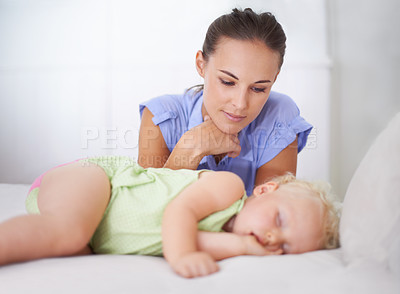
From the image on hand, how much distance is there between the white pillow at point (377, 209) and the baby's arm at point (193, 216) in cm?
28

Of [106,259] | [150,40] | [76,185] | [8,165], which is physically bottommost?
[8,165]

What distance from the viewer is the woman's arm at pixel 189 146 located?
1.48 metres

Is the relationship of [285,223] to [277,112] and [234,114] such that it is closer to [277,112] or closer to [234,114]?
[234,114]

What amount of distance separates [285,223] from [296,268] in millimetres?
155

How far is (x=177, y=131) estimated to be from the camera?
1702 mm

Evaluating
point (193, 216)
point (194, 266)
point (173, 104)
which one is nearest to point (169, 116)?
point (173, 104)

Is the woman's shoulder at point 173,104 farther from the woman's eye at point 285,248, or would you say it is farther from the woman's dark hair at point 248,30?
the woman's eye at point 285,248

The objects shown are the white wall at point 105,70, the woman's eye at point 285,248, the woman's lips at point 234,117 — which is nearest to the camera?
the woman's eye at point 285,248

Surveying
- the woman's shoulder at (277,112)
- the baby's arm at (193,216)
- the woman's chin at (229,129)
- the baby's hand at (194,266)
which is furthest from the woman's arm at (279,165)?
the baby's hand at (194,266)

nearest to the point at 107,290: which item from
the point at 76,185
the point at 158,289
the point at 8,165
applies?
the point at 158,289

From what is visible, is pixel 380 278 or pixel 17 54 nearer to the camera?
pixel 380 278

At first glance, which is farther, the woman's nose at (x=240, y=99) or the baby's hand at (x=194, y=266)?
the woman's nose at (x=240, y=99)

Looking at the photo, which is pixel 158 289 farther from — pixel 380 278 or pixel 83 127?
pixel 83 127

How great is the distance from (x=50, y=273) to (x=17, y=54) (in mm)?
2231
